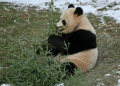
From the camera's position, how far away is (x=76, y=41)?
11.1 feet

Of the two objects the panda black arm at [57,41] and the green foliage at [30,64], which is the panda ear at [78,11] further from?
the panda black arm at [57,41]

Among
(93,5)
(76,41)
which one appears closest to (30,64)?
(76,41)

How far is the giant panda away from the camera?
337 centimetres

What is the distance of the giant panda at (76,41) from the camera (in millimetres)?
3367

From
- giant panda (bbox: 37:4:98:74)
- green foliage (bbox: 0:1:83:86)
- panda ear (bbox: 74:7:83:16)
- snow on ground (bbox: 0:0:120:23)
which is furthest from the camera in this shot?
snow on ground (bbox: 0:0:120:23)

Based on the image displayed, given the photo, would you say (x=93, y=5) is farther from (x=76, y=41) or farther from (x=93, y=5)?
(x=76, y=41)

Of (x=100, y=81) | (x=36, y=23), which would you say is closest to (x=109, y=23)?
(x=36, y=23)

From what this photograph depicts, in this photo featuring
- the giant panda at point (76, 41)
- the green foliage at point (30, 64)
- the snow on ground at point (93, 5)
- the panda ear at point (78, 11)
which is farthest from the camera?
the snow on ground at point (93, 5)

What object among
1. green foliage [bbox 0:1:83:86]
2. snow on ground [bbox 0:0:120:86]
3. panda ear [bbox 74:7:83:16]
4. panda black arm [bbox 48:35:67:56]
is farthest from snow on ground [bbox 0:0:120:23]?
green foliage [bbox 0:1:83:86]

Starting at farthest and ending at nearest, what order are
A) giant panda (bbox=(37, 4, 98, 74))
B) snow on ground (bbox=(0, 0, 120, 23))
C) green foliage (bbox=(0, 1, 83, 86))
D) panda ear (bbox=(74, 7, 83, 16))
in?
1. snow on ground (bbox=(0, 0, 120, 23))
2. panda ear (bbox=(74, 7, 83, 16))
3. giant panda (bbox=(37, 4, 98, 74))
4. green foliage (bbox=(0, 1, 83, 86))

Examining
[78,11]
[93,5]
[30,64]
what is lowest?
[93,5]

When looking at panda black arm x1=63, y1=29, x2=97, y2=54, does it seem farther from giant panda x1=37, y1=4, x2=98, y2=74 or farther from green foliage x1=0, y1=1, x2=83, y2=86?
green foliage x1=0, y1=1, x2=83, y2=86

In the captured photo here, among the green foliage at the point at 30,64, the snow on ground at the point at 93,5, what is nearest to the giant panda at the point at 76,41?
the green foliage at the point at 30,64

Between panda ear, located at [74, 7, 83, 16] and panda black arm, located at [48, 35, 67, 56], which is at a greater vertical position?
panda ear, located at [74, 7, 83, 16]
